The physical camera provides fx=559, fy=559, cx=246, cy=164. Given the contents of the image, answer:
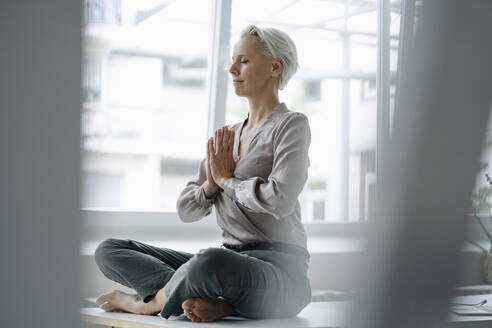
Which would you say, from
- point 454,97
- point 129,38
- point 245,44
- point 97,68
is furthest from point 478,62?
point 129,38

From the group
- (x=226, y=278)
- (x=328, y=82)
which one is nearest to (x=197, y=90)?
(x=328, y=82)

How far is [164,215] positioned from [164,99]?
46 cm

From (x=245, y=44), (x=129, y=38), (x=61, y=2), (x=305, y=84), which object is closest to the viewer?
(x=61, y=2)

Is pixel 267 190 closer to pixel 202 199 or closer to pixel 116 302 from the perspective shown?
pixel 202 199

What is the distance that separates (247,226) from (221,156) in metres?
0.17

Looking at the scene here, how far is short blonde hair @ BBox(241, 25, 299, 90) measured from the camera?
4.26ft

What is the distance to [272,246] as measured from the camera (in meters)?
1.20

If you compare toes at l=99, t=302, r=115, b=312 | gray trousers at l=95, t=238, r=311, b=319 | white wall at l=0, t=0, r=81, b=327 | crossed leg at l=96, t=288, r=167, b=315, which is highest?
white wall at l=0, t=0, r=81, b=327

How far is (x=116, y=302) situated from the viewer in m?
1.26

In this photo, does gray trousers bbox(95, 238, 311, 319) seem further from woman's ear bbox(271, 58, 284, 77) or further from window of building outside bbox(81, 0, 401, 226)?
window of building outside bbox(81, 0, 401, 226)

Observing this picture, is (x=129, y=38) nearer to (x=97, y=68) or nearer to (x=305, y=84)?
(x=305, y=84)

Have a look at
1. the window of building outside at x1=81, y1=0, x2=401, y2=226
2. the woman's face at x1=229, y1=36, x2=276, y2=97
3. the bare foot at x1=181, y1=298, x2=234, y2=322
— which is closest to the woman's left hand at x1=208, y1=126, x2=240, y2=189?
the woman's face at x1=229, y1=36, x2=276, y2=97

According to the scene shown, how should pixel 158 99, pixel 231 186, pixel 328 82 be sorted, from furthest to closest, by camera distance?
1. pixel 328 82
2. pixel 158 99
3. pixel 231 186

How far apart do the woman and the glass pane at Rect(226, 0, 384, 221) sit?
3.38 ft
